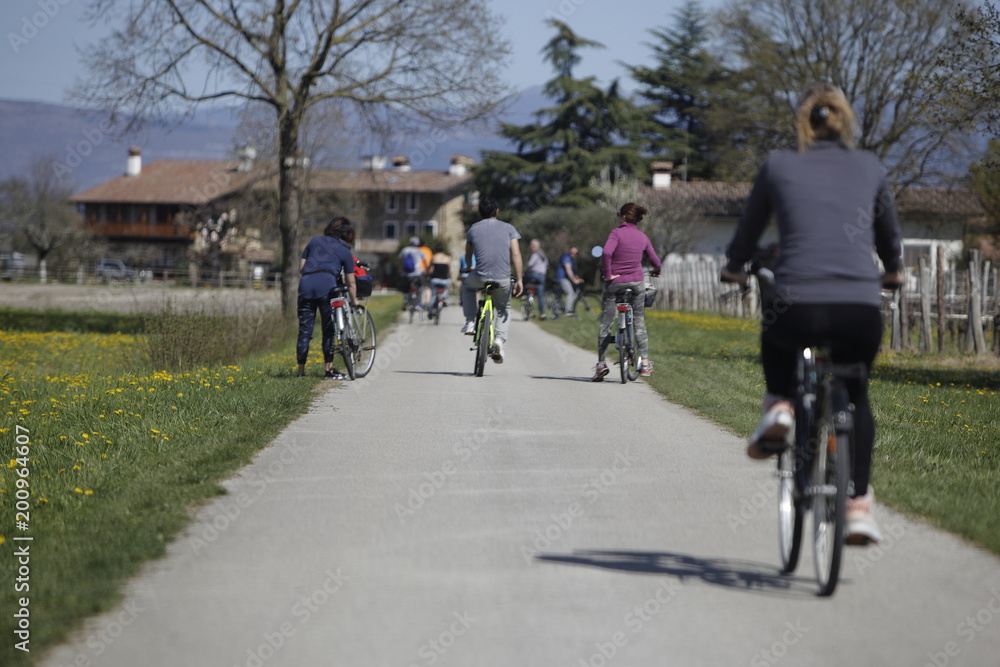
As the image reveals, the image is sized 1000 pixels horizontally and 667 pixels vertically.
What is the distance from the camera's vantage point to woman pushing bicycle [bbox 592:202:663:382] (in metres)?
12.4

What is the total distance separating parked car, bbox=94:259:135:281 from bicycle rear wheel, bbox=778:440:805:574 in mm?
67568

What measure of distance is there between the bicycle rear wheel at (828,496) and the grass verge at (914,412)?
122 cm

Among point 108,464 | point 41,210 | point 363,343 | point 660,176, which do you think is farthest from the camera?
point 41,210

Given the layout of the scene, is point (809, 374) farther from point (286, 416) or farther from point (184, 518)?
point (286, 416)

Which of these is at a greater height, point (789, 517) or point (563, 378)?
point (789, 517)

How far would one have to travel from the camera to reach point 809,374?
4.61 meters

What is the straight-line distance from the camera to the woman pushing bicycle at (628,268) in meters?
12.4

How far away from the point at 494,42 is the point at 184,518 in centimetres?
2060

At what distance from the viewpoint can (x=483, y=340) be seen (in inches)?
509

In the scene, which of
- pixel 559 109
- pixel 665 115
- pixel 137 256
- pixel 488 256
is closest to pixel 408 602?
pixel 488 256

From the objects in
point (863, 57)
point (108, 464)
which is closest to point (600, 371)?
point (108, 464)

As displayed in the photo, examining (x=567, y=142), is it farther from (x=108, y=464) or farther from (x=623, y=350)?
(x=108, y=464)

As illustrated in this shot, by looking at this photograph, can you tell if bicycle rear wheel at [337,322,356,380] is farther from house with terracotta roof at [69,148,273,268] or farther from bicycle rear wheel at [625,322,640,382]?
house with terracotta roof at [69,148,273,268]

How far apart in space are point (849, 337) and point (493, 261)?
8650 mm
